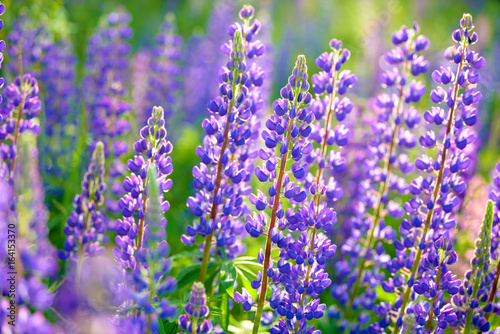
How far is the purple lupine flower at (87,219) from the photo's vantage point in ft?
7.89

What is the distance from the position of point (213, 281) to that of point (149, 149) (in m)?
0.90

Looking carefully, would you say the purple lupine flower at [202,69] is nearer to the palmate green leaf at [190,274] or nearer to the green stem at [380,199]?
the green stem at [380,199]

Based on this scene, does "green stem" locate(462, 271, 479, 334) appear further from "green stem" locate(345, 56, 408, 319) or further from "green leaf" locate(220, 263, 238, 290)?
"green leaf" locate(220, 263, 238, 290)

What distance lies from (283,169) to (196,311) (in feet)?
2.34

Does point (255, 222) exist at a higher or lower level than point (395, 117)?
lower

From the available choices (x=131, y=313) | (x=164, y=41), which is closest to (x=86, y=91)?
(x=164, y=41)

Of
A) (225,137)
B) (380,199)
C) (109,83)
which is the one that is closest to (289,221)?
(225,137)

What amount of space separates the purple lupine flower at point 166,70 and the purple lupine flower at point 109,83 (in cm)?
32

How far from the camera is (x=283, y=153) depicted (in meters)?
2.18

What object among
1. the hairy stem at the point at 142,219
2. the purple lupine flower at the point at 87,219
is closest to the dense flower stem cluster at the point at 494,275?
the hairy stem at the point at 142,219

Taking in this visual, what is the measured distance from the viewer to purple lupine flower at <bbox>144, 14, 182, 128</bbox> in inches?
224

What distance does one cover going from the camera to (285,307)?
2240 millimetres

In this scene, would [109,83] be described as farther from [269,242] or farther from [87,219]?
[269,242]

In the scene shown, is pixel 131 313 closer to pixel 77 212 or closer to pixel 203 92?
pixel 77 212
